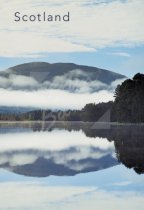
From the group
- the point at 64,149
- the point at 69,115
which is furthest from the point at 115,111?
the point at 64,149

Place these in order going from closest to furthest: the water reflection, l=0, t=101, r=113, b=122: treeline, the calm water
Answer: the calm water
the water reflection
l=0, t=101, r=113, b=122: treeline

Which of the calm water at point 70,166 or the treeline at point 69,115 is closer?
the calm water at point 70,166

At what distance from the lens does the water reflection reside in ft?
19.7

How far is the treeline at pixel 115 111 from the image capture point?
6156mm

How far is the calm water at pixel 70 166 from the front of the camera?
578cm

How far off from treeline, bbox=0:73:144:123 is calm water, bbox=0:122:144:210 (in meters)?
0.07

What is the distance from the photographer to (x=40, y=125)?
6.20 metres

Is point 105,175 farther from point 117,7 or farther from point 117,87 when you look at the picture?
point 117,7

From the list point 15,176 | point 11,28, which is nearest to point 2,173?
point 15,176

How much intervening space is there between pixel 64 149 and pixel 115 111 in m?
0.61

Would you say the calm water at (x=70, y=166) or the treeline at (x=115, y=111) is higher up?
the treeline at (x=115, y=111)

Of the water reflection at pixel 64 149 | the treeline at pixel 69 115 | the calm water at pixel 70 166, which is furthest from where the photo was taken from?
the treeline at pixel 69 115

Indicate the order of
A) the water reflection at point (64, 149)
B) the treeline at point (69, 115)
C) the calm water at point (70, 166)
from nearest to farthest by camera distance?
1. the calm water at point (70, 166)
2. the water reflection at point (64, 149)
3. the treeline at point (69, 115)

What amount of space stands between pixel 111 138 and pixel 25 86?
2.96ft
